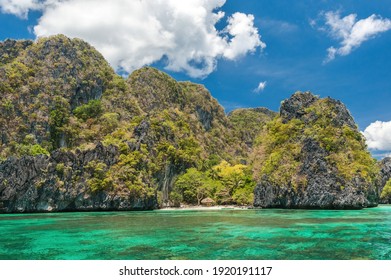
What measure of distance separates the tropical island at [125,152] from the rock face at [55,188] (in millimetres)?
111

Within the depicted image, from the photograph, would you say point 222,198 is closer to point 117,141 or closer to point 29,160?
point 117,141

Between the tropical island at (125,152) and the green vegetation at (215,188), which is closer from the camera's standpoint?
the tropical island at (125,152)

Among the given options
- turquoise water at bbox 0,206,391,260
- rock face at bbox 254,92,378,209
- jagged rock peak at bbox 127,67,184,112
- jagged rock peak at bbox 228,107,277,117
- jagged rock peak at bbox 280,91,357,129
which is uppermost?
jagged rock peak at bbox 228,107,277,117

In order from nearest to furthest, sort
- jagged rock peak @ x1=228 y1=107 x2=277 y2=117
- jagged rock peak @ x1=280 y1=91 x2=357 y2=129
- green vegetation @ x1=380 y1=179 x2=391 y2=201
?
jagged rock peak @ x1=280 y1=91 x2=357 y2=129 < green vegetation @ x1=380 y1=179 x2=391 y2=201 < jagged rock peak @ x1=228 y1=107 x2=277 y2=117

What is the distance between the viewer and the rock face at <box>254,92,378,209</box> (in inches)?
1553

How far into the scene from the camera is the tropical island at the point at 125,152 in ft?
131

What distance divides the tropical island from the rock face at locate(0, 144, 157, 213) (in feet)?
0.36

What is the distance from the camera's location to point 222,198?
5016cm

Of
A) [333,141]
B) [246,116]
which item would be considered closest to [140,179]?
[333,141]

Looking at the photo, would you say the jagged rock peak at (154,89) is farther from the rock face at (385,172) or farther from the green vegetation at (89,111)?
the rock face at (385,172)

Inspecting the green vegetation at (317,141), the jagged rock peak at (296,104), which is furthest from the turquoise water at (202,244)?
the jagged rock peak at (296,104)

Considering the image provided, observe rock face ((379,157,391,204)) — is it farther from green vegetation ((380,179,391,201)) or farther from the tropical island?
green vegetation ((380,179,391,201))

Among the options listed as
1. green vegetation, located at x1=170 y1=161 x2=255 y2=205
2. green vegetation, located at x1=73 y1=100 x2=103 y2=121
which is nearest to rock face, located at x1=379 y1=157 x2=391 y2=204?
green vegetation, located at x1=170 y1=161 x2=255 y2=205

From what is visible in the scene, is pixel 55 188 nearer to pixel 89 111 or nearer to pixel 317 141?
pixel 89 111
